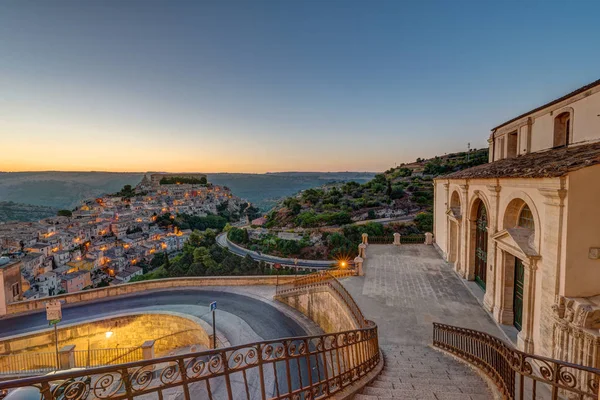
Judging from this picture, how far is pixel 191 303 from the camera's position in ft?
57.1

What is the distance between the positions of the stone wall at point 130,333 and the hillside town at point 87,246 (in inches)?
219

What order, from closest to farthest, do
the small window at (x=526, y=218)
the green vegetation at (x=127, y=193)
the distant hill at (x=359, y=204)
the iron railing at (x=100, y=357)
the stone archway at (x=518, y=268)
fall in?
the stone archway at (x=518, y=268) → the small window at (x=526, y=218) → the iron railing at (x=100, y=357) → the distant hill at (x=359, y=204) → the green vegetation at (x=127, y=193)

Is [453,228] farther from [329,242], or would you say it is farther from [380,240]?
[329,242]

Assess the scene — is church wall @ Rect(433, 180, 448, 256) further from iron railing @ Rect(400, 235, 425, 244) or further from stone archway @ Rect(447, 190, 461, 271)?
iron railing @ Rect(400, 235, 425, 244)

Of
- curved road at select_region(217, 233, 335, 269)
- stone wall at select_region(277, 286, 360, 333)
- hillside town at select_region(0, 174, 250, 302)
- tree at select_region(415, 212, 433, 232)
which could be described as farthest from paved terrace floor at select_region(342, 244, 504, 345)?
tree at select_region(415, 212, 433, 232)

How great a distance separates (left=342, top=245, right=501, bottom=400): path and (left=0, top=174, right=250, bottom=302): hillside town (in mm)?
21095

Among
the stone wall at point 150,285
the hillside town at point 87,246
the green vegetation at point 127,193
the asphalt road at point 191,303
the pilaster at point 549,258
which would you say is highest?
the pilaster at point 549,258

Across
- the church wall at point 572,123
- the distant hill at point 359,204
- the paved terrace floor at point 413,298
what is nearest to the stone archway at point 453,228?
the paved terrace floor at point 413,298

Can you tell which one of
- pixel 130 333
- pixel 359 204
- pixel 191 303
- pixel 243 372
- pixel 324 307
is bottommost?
pixel 130 333

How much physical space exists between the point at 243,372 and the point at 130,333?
644 inches

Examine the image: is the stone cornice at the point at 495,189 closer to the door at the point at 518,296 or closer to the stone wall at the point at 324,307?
the door at the point at 518,296

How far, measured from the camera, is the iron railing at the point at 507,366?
365cm

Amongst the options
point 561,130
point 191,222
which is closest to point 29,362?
point 561,130

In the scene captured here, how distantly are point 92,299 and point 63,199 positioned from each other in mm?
204959
